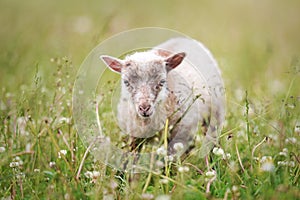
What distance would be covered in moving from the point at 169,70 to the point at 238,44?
424cm

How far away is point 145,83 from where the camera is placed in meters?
3.69

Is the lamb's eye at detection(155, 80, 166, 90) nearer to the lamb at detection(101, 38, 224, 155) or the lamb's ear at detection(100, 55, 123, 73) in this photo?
the lamb at detection(101, 38, 224, 155)

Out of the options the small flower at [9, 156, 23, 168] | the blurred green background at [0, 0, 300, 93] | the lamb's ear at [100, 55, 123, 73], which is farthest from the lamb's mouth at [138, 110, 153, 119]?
the blurred green background at [0, 0, 300, 93]

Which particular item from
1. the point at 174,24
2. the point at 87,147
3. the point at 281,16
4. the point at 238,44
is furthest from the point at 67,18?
the point at 87,147

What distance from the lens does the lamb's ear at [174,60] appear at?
3836mm

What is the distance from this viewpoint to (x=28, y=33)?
8.10 metres

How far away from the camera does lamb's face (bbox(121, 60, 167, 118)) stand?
3572 mm

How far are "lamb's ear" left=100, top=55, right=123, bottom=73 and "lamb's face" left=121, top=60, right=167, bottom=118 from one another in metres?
0.07

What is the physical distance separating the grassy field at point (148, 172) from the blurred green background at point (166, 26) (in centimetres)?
3

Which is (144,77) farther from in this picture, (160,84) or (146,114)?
(146,114)

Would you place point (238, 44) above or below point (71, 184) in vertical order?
above

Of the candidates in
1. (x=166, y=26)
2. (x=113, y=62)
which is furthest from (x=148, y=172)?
(x=166, y=26)

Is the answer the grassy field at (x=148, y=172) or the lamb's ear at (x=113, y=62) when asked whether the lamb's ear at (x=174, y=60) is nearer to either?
the lamb's ear at (x=113, y=62)

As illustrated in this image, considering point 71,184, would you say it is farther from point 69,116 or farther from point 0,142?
point 69,116
